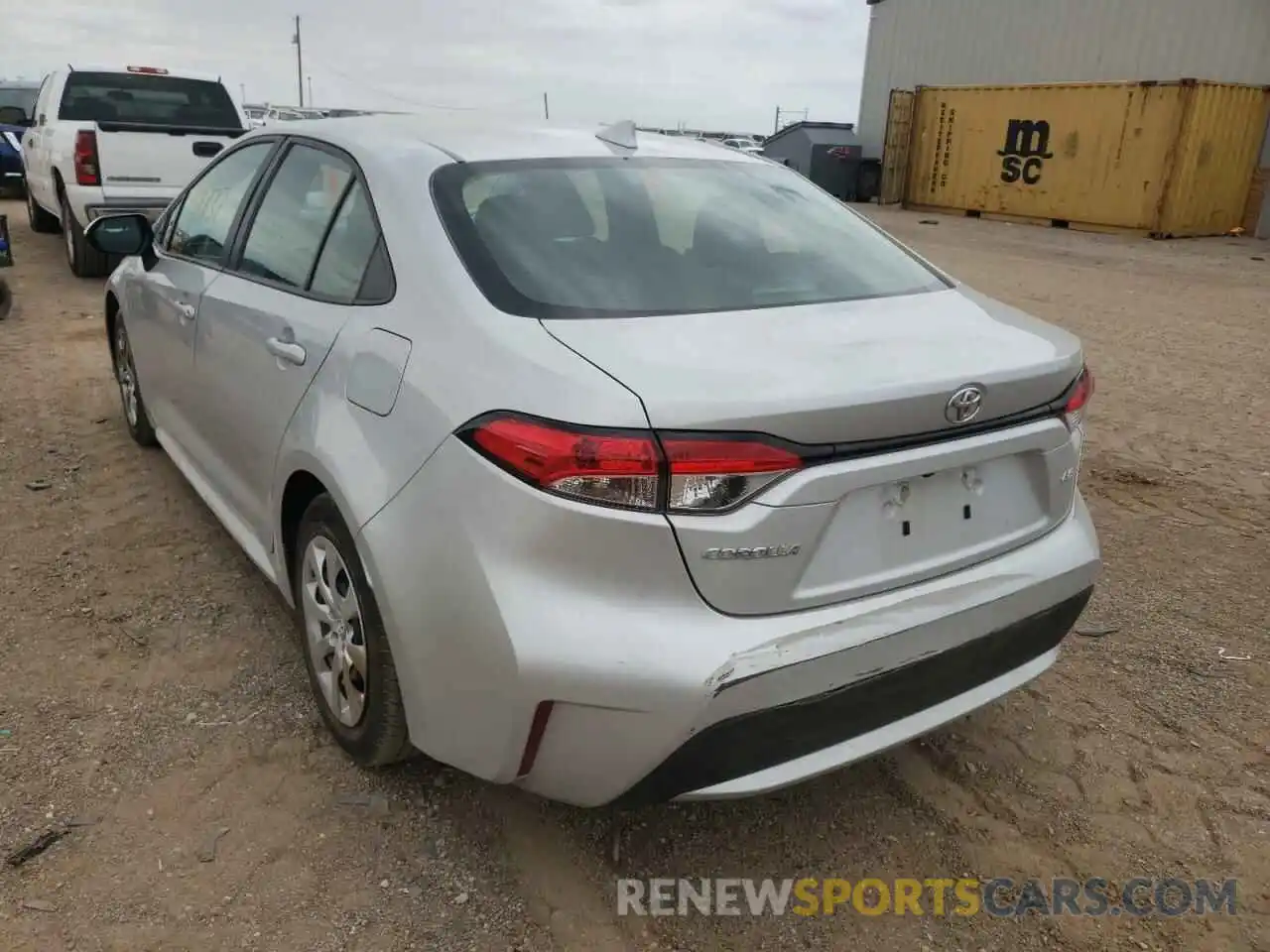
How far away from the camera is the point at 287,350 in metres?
2.57

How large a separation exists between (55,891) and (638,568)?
1520 mm

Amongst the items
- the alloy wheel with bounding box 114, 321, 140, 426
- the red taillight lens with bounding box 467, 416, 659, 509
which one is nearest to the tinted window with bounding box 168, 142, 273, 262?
the alloy wheel with bounding box 114, 321, 140, 426

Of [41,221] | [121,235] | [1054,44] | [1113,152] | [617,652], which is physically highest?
[1054,44]

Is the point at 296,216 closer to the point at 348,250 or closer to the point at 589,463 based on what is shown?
the point at 348,250

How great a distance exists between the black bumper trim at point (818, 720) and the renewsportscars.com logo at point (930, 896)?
42cm

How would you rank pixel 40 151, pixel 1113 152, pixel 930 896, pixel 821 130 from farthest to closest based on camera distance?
pixel 821 130, pixel 1113 152, pixel 40 151, pixel 930 896

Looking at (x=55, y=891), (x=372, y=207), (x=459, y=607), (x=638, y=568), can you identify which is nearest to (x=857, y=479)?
(x=638, y=568)

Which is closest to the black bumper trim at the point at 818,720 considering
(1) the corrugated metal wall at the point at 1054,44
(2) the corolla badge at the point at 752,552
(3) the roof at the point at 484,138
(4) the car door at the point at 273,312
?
(2) the corolla badge at the point at 752,552

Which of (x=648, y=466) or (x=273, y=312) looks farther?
(x=273, y=312)

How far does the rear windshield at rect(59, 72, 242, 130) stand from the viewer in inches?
365

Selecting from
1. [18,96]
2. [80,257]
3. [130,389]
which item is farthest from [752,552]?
[18,96]

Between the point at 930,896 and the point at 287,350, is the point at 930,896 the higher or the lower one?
the lower one

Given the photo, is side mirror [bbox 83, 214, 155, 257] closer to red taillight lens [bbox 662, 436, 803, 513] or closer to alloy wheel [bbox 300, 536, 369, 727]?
alloy wheel [bbox 300, 536, 369, 727]

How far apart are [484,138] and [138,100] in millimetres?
8276
